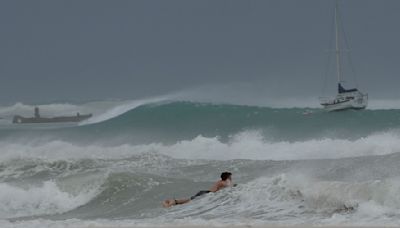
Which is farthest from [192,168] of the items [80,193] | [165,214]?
[165,214]

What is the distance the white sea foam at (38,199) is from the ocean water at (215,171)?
0.07ft

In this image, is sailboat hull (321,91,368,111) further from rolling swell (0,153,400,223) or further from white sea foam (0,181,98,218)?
white sea foam (0,181,98,218)

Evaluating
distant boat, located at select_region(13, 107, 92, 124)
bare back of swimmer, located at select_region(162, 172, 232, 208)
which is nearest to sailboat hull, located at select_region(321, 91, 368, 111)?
distant boat, located at select_region(13, 107, 92, 124)

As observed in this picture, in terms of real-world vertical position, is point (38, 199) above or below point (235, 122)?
below

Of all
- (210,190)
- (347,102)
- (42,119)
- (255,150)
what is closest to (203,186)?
(210,190)

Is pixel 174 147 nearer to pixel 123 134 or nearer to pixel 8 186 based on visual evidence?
pixel 123 134

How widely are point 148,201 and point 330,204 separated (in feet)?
15.5

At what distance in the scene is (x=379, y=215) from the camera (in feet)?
25.1

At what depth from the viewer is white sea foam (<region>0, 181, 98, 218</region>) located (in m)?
12.9

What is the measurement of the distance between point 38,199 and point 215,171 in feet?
15.6

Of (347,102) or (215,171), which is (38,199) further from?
(347,102)

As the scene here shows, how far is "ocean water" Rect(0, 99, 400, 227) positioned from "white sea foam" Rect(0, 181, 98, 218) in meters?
0.02

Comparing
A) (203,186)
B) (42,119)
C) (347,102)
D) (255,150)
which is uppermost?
(42,119)

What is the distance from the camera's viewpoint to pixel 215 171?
16.7 meters
